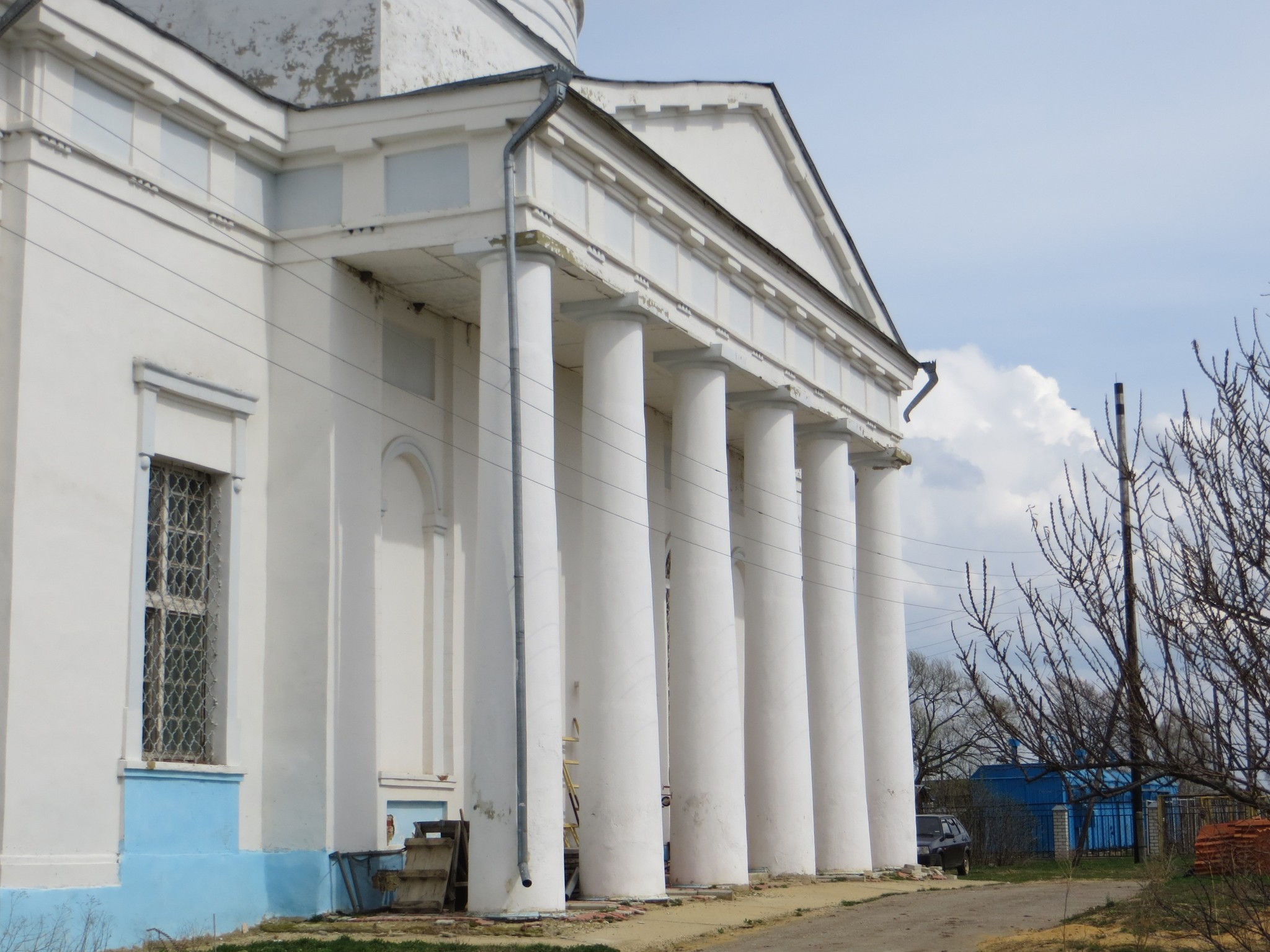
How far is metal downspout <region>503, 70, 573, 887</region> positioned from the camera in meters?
15.3

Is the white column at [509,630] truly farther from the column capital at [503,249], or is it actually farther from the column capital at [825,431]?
the column capital at [825,431]

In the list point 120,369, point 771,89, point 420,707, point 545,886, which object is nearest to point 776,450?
point 771,89

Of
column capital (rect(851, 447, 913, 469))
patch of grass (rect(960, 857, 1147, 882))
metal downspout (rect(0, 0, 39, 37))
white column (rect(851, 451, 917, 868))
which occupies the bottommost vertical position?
patch of grass (rect(960, 857, 1147, 882))

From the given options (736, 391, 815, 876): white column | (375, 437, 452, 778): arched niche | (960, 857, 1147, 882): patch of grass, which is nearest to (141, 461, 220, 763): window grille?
(375, 437, 452, 778): arched niche

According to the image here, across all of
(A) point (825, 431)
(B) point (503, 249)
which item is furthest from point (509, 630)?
(A) point (825, 431)

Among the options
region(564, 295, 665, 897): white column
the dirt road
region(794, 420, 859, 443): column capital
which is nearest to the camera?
the dirt road

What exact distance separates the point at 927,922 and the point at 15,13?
1232 cm

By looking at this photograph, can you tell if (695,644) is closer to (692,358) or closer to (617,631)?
(617,631)

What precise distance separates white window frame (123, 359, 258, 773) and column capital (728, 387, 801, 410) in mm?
8283

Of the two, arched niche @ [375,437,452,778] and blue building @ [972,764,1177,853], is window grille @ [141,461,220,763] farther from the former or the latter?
blue building @ [972,764,1177,853]

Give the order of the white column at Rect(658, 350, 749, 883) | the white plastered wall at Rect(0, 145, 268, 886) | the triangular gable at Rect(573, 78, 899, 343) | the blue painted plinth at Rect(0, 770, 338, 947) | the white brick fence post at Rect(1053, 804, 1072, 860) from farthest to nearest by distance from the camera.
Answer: the white brick fence post at Rect(1053, 804, 1072, 860) → the triangular gable at Rect(573, 78, 899, 343) → the white column at Rect(658, 350, 749, 883) → the blue painted plinth at Rect(0, 770, 338, 947) → the white plastered wall at Rect(0, 145, 268, 886)

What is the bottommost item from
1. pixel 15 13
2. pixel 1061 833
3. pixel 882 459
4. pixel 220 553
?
pixel 1061 833

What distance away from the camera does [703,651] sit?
20109 mm

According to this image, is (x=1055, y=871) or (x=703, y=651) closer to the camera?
(x=703, y=651)
